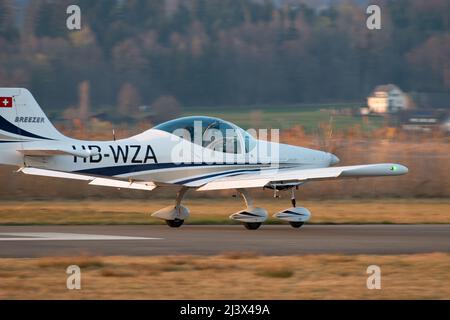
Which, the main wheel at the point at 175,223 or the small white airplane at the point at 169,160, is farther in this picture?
the main wheel at the point at 175,223

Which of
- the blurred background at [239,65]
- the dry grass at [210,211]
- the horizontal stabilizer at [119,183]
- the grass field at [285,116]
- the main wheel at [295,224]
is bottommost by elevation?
the dry grass at [210,211]

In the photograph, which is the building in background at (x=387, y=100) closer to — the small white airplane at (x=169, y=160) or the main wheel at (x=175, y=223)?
the small white airplane at (x=169, y=160)

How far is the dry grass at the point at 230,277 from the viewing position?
11234 mm

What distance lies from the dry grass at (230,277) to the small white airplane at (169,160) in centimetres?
449

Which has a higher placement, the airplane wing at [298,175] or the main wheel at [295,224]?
the airplane wing at [298,175]

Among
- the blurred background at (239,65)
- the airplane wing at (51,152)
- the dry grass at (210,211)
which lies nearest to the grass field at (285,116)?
the blurred background at (239,65)

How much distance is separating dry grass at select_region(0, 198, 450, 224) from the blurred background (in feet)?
30.2

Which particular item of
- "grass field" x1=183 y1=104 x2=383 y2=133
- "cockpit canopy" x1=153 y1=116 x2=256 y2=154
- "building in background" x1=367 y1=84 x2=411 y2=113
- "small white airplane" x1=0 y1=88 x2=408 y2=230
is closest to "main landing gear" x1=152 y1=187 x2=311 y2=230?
"small white airplane" x1=0 y1=88 x2=408 y2=230

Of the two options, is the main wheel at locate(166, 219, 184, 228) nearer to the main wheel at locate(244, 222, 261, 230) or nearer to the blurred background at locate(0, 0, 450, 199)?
the main wheel at locate(244, 222, 261, 230)

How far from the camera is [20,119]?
18.6 meters

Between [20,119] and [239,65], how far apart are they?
40.9 meters

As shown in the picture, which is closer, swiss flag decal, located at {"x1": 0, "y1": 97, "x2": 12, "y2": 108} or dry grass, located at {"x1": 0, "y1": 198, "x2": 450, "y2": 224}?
swiss flag decal, located at {"x1": 0, "y1": 97, "x2": 12, "y2": 108}

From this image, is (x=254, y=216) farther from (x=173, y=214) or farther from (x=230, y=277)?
(x=230, y=277)

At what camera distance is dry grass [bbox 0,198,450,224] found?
21.6 metres
